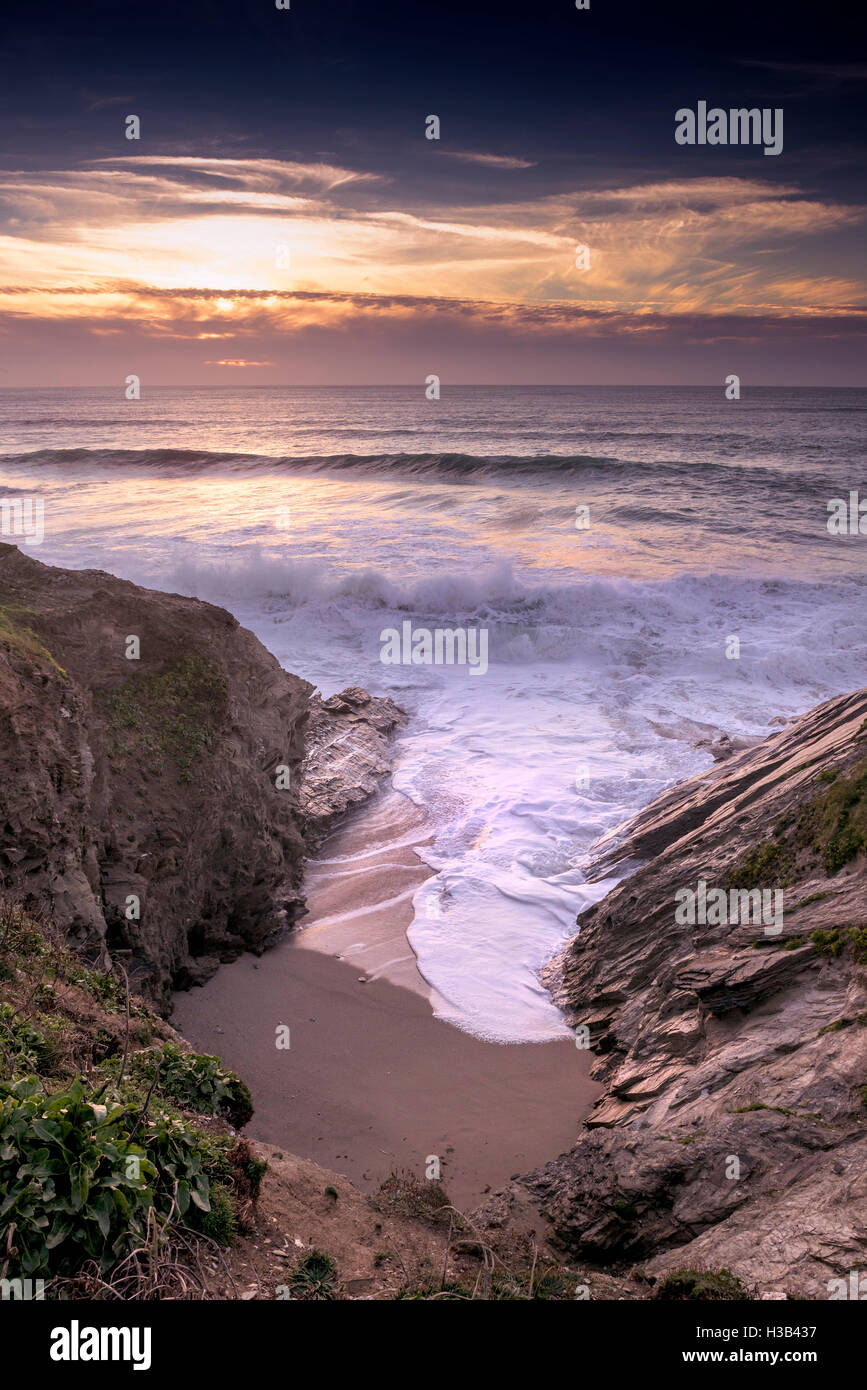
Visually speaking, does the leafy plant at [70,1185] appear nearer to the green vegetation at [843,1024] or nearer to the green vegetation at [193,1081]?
the green vegetation at [193,1081]

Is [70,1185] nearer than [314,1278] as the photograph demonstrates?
Yes

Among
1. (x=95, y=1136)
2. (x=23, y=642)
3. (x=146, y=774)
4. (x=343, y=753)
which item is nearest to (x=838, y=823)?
(x=95, y=1136)

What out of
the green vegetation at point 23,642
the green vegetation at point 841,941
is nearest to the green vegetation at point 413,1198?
the green vegetation at point 841,941

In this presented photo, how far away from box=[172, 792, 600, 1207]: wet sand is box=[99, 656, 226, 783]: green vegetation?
2.68 m

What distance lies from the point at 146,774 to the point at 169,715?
35.8 inches

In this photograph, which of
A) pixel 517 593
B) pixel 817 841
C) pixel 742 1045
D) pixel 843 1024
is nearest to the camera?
pixel 843 1024

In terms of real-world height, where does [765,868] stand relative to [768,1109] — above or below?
above

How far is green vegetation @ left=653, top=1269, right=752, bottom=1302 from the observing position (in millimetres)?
4094

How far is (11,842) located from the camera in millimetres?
6898

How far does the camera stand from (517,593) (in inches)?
1005

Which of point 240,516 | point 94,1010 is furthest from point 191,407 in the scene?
point 94,1010

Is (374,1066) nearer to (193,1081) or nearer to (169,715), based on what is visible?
(193,1081)

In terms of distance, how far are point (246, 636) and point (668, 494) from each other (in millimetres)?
33475

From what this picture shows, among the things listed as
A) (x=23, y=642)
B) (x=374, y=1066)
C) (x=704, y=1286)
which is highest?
(x=23, y=642)
